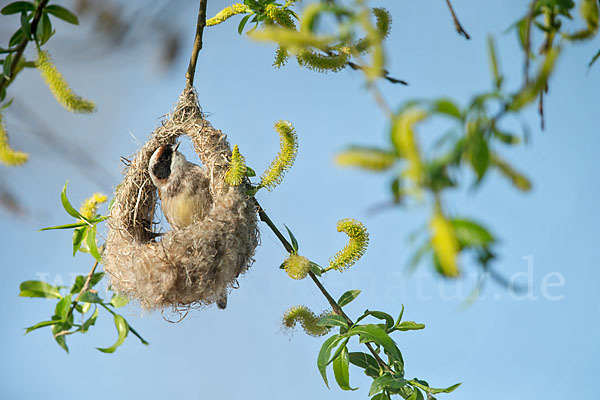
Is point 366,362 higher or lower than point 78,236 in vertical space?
lower

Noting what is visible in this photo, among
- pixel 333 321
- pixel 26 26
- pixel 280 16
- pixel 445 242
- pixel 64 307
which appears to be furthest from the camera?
pixel 64 307

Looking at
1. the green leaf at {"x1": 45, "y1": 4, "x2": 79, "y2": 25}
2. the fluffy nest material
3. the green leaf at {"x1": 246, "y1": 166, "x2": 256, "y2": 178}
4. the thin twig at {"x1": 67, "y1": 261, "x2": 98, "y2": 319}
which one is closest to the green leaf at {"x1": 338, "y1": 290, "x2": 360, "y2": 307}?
the fluffy nest material

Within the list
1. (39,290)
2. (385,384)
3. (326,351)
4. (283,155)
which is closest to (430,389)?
(385,384)

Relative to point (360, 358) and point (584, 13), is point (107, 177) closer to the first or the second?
point (360, 358)

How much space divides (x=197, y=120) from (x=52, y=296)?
0.56 meters

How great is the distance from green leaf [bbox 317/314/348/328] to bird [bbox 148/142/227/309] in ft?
0.79

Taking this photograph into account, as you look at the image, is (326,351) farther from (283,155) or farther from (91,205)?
(91,205)

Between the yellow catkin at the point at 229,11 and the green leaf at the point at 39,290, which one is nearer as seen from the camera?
the yellow catkin at the point at 229,11

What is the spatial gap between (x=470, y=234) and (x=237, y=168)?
0.89m

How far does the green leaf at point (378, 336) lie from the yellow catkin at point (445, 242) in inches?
34.2

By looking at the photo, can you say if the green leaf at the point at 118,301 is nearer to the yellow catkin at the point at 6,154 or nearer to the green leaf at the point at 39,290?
the green leaf at the point at 39,290

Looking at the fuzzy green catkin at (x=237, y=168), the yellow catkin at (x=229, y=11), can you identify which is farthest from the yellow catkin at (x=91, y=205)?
the yellow catkin at (x=229, y=11)

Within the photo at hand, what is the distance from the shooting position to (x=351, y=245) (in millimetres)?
1151

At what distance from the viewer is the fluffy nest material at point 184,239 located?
1162 mm
